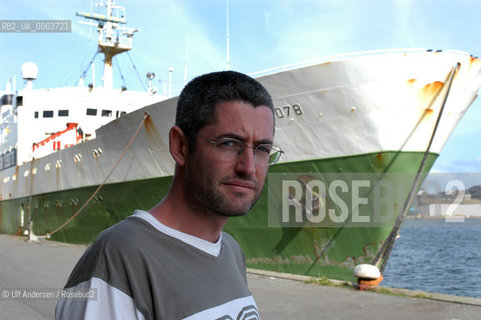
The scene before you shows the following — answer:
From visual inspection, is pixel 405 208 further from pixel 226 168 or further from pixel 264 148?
pixel 226 168

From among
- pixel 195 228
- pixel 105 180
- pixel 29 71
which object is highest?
pixel 29 71

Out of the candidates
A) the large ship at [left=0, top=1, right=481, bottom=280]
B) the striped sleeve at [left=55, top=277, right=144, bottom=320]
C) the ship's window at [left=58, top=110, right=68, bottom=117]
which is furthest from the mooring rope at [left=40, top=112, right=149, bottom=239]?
the striped sleeve at [left=55, top=277, right=144, bottom=320]

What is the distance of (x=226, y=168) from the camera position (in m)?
1.44

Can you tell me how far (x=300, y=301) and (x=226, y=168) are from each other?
5.92 metres

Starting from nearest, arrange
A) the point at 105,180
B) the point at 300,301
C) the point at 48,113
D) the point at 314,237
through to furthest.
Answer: the point at 300,301, the point at 314,237, the point at 105,180, the point at 48,113

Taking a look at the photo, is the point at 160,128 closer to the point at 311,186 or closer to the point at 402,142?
the point at 311,186

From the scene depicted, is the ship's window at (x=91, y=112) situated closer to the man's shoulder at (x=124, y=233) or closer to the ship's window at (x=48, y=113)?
the ship's window at (x=48, y=113)

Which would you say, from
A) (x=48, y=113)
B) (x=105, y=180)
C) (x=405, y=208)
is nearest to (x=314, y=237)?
(x=405, y=208)

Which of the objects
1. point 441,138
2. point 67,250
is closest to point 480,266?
point 441,138

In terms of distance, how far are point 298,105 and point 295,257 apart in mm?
3069

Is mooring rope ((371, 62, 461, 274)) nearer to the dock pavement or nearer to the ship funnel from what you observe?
the dock pavement

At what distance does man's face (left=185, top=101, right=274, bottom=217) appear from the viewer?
4.72 ft

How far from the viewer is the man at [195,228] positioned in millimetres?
1277

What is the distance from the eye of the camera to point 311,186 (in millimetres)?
9500
